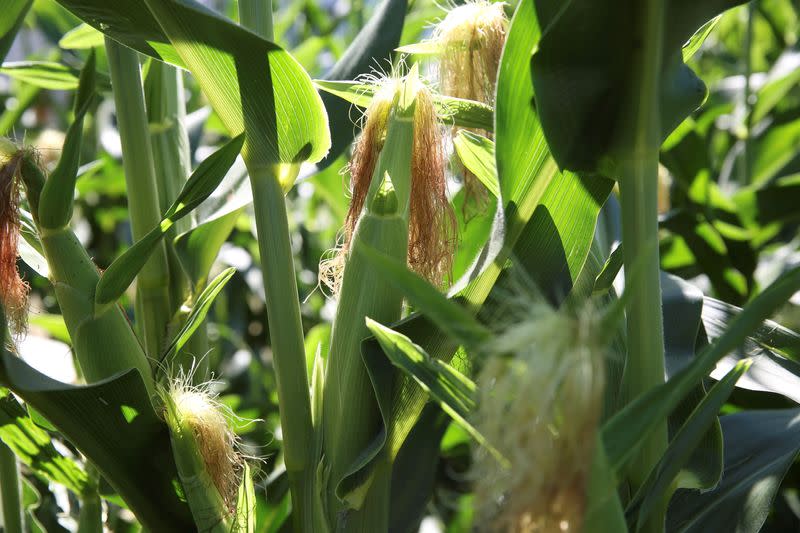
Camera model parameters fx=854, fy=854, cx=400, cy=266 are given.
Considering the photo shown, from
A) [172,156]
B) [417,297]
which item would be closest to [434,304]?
[417,297]

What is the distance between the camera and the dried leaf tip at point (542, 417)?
30 cm

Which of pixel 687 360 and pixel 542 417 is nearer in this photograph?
pixel 542 417

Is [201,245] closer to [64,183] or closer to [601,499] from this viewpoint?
Result: [64,183]

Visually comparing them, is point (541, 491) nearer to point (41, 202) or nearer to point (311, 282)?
point (41, 202)

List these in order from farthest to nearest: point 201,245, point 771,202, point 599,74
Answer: point 771,202 → point 201,245 → point 599,74

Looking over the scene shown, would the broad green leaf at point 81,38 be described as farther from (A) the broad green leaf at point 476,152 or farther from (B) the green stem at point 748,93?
(B) the green stem at point 748,93

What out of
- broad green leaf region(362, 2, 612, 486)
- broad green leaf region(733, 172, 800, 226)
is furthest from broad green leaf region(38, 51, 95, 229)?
broad green leaf region(733, 172, 800, 226)

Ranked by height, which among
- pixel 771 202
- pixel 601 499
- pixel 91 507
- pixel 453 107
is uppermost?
pixel 453 107

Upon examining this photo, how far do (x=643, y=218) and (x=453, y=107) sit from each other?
171mm

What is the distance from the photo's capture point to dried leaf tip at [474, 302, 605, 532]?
1.00 ft

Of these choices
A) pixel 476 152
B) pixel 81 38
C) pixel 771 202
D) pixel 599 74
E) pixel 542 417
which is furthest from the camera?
pixel 771 202

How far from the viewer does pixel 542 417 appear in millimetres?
317

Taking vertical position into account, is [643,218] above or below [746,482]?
above

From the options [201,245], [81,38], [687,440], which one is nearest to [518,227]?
[687,440]
